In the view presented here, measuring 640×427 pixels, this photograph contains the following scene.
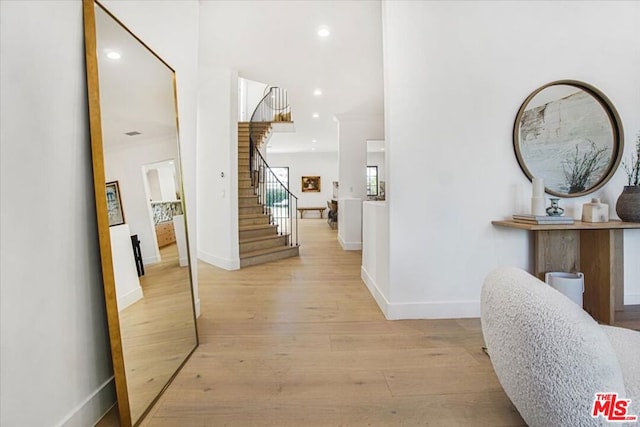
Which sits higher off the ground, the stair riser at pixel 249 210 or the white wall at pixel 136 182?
the white wall at pixel 136 182

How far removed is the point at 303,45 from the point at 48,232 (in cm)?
318

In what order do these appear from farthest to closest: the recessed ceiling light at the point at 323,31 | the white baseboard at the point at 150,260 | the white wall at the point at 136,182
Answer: the recessed ceiling light at the point at 323,31 → the white baseboard at the point at 150,260 → the white wall at the point at 136,182

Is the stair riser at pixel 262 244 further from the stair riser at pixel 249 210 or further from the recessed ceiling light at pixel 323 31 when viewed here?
the recessed ceiling light at pixel 323 31

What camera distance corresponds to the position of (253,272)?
379 centimetres

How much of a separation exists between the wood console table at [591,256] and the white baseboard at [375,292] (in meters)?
1.14

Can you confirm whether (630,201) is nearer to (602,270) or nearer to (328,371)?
(602,270)

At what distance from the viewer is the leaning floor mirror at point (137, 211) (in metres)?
1.25

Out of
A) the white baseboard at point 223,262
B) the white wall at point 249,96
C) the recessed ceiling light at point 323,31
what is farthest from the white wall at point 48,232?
the white wall at point 249,96

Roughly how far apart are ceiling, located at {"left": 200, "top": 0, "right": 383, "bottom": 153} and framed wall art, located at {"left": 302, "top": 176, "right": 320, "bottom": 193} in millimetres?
7165

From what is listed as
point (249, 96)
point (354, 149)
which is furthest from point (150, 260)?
point (249, 96)

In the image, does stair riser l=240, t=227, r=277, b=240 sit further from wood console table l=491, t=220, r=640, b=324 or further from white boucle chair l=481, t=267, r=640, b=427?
white boucle chair l=481, t=267, r=640, b=427

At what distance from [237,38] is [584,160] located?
3643 mm

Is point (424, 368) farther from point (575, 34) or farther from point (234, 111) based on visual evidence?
point (234, 111)

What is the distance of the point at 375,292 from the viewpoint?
2.73m
